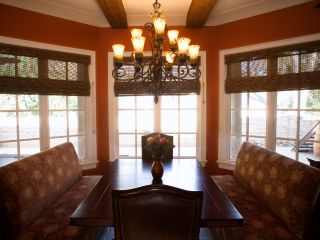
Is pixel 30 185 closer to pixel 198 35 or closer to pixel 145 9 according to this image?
pixel 145 9

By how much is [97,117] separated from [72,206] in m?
1.61

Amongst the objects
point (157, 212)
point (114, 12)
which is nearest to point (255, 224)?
point (157, 212)

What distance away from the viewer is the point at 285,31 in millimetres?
2736

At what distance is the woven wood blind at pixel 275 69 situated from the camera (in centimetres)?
253

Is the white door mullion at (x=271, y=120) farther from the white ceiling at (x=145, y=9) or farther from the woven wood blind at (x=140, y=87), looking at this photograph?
the white ceiling at (x=145, y=9)

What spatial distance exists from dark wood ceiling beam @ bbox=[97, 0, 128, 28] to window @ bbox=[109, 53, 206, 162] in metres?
1.08

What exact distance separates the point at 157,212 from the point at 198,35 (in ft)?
9.59

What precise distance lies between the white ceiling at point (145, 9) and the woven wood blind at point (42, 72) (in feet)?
1.75

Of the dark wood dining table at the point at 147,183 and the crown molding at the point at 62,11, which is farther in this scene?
the crown molding at the point at 62,11

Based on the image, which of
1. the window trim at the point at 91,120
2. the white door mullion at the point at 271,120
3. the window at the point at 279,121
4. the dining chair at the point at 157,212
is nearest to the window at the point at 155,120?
the window trim at the point at 91,120

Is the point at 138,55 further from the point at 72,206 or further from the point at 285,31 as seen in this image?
the point at 285,31

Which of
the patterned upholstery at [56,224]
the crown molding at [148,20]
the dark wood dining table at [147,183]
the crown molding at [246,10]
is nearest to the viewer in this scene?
the dark wood dining table at [147,183]

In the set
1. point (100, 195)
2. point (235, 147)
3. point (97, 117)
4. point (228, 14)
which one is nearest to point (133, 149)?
point (97, 117)

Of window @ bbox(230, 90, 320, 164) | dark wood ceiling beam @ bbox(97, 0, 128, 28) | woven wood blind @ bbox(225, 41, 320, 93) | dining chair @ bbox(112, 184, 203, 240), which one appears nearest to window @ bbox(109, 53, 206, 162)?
window @ bbox(230, 90, 320, 164)
